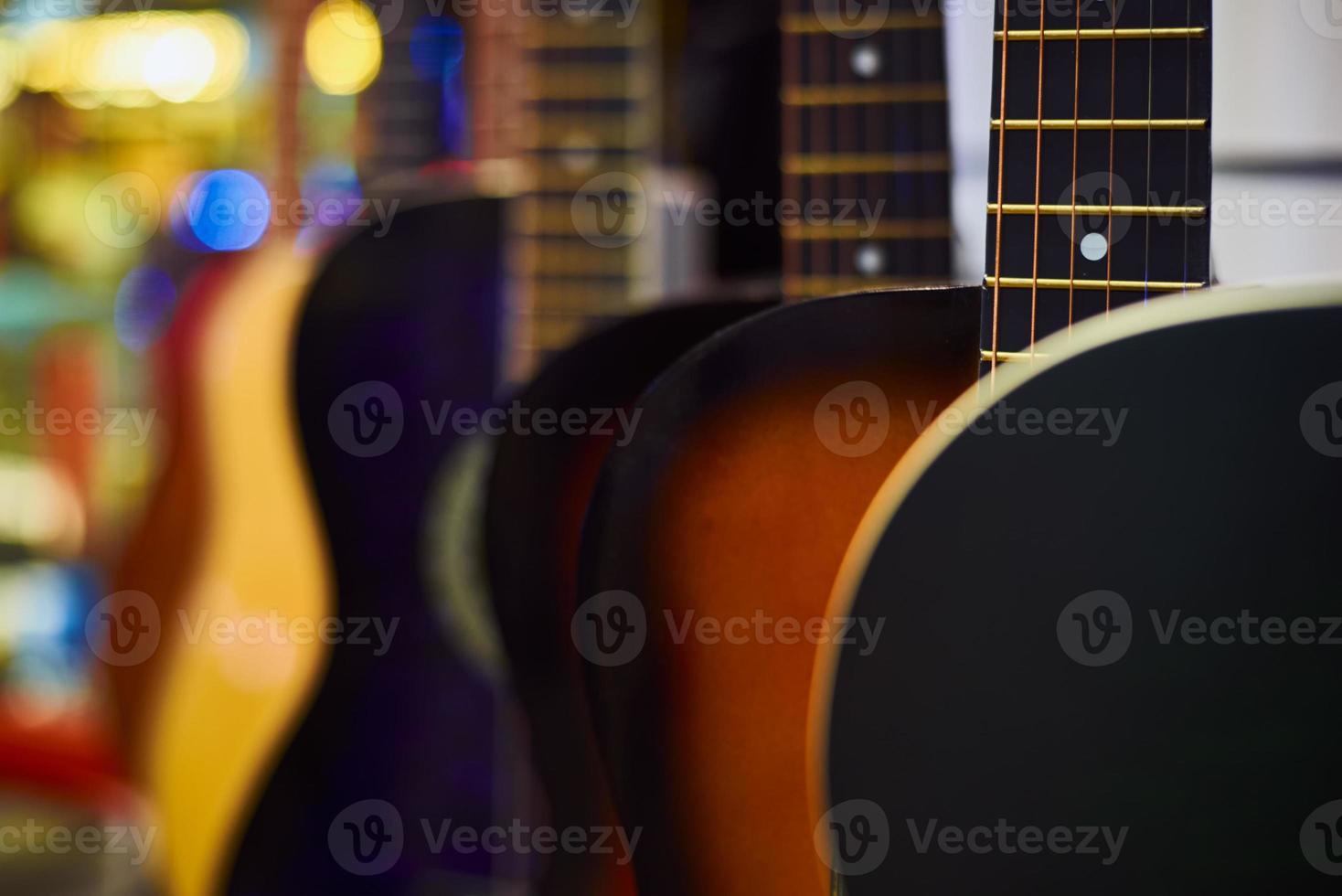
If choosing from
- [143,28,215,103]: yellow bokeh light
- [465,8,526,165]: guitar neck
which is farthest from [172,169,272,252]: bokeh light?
[465,8,526,165]: guitar neck

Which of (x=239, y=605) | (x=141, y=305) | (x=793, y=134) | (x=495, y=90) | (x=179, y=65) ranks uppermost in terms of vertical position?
(x=179, y=65)

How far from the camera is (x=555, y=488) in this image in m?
0.61

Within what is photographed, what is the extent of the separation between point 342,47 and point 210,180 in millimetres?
731

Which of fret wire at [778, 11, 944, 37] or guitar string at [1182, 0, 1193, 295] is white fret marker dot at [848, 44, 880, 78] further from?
guitar string at [1182, 0, 1193, 295]

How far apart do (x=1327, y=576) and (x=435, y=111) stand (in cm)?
109

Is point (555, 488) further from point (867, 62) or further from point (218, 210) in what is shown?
point (218, 210)

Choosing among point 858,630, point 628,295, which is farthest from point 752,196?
point 858,630

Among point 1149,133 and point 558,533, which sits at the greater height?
point 1149,133

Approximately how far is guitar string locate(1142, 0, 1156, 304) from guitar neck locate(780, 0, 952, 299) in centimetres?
28

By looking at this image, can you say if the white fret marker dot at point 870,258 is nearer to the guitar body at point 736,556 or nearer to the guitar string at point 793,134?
the guitar string at point 793,134

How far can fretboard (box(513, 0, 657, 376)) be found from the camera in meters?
1.01

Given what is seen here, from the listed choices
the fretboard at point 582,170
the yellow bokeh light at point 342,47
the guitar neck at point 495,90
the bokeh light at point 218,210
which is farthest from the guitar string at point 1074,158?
the bokeh light at point 218,210

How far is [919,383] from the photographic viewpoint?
18.5 inches

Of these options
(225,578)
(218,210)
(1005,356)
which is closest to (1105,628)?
(1005,356)
